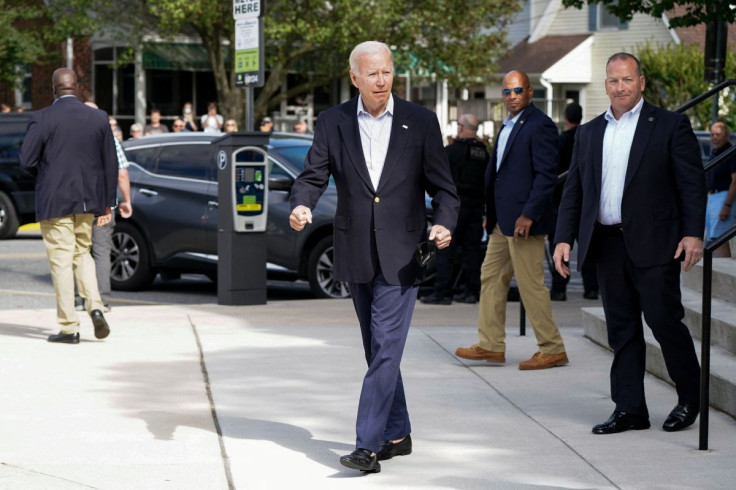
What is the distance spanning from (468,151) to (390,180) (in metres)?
6.67

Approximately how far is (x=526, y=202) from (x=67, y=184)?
3358mm

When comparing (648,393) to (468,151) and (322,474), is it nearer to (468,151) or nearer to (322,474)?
(322,474)

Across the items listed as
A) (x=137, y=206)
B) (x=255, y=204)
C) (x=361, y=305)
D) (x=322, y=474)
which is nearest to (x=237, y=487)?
(x=322, y=474)

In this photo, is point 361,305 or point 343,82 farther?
point 343,82

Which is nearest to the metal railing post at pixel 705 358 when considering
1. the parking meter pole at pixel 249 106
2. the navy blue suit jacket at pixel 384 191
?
the navy blue suit jacket at pixel 384 191

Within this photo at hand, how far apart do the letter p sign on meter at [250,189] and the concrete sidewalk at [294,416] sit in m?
1.78

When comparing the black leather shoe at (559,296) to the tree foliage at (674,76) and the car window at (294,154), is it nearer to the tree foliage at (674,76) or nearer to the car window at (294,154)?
the car window at (294,154)

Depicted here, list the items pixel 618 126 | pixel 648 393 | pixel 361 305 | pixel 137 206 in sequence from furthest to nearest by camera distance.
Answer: pixel 137 206 < pixel 648 393 < pixel 618 126 < pixel 361 305

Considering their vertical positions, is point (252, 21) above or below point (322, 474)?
above

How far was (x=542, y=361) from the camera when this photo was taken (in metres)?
8.93

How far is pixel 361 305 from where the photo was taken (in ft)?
21.2

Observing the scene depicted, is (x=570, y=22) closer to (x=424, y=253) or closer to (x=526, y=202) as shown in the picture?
(x=526, y=202)

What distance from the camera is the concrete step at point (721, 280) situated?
8.98 m

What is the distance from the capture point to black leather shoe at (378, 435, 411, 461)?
648 centimetres
